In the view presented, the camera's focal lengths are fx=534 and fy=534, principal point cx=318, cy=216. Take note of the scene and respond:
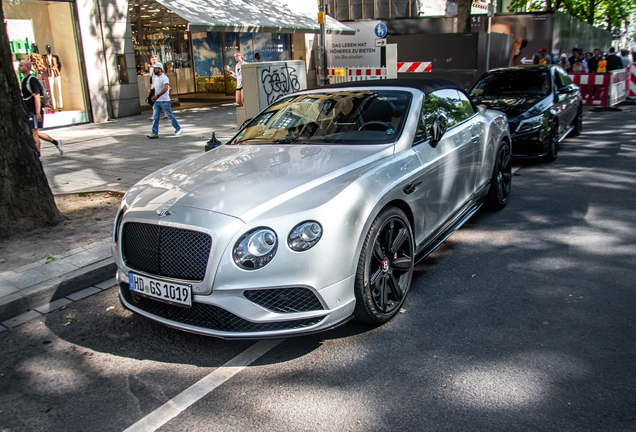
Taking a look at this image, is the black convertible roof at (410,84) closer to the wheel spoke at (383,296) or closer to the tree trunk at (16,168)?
the wheel spoke at (383,296)

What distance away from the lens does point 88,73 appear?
15227 mm

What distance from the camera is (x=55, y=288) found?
4449 mm

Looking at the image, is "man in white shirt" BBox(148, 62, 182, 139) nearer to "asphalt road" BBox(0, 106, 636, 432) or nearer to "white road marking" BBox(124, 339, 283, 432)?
"asphalt road" BBox(0, 106, 636, 432)

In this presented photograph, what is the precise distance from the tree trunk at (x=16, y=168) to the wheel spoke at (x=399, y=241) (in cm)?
415

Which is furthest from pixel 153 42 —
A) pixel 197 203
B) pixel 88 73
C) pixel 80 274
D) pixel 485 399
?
pixel 485 399

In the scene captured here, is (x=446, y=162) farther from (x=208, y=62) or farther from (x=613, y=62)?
(x=208, y=62)

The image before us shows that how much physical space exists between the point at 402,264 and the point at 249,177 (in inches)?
48.8

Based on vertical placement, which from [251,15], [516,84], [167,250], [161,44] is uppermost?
[251,15]

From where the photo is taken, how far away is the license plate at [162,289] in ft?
10.2

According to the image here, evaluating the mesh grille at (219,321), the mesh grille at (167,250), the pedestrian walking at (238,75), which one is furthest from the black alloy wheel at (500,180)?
the pedestrian walking at (238,75)

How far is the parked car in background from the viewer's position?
843 centimetres

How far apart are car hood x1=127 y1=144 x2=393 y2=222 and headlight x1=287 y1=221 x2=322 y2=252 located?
24 centimetres

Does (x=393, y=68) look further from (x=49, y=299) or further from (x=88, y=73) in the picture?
(x=49, y=299)

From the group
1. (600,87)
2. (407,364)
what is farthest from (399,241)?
(600,87)
